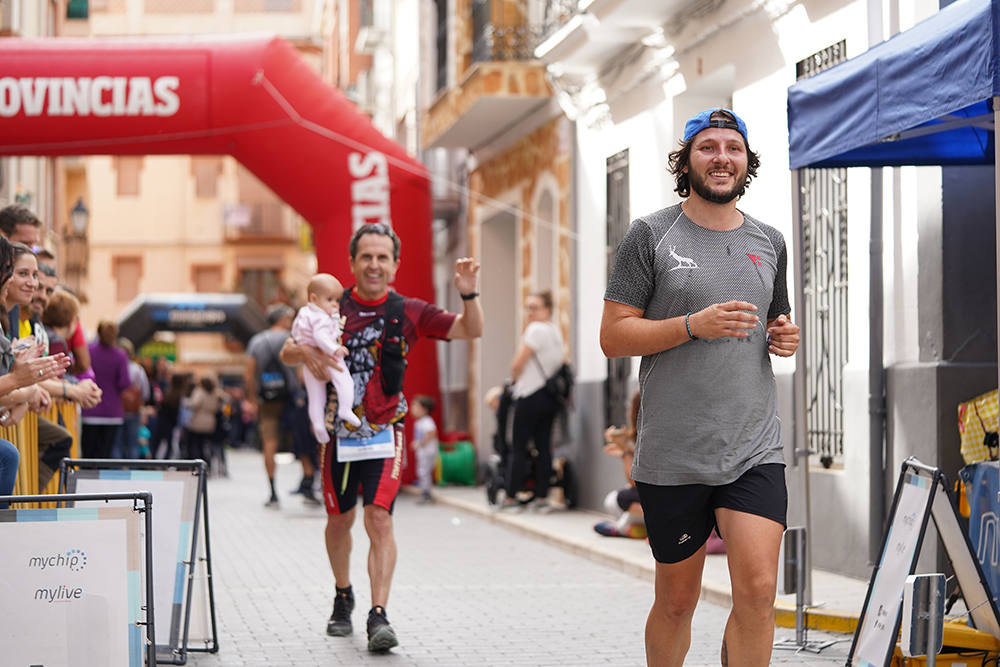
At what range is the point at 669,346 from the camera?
5.21 m

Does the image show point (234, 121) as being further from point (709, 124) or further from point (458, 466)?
point (709, 124)

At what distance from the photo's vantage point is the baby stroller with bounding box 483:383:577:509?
52.6ft

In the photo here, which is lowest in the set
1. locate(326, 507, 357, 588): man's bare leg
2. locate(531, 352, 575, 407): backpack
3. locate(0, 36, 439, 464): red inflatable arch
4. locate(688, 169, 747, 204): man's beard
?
locate(326, 507, 357, 588): man's bare leg

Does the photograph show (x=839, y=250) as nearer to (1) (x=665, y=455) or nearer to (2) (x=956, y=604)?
(2) (x=956, y=604)

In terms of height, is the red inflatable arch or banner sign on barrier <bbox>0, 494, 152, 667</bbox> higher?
the red inflatable arch

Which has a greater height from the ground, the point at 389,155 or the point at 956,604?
the point at 389,155

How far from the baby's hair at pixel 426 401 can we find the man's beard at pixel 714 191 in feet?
42.5

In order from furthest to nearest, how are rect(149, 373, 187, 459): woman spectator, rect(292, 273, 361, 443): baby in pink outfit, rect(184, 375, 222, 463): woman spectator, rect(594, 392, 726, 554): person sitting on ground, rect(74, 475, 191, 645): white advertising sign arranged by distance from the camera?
rect(184, 375, 222, 463): woman spectator < rect(149, 373, 187, 459): woman spectator < rect(594, 392, 726, 554): person sitting on ground < rect(292, 273, 361, 443): baby in pink outfit < rect(74, 475, 191, 645): white advertising sign

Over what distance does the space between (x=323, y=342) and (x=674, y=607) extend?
3116mm

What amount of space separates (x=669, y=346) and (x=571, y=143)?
Answer: 11.8m

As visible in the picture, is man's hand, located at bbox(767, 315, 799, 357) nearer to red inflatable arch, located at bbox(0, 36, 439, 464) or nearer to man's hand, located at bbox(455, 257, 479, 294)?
man's hand, located at bbox(455, 257, 479, 294)

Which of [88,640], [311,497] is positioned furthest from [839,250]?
[311,497]

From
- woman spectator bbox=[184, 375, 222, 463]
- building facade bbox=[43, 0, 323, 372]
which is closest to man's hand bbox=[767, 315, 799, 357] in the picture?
woman spectator bbox=[184, 375, 222, 463]

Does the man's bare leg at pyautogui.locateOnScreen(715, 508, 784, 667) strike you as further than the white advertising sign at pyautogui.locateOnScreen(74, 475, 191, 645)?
No
